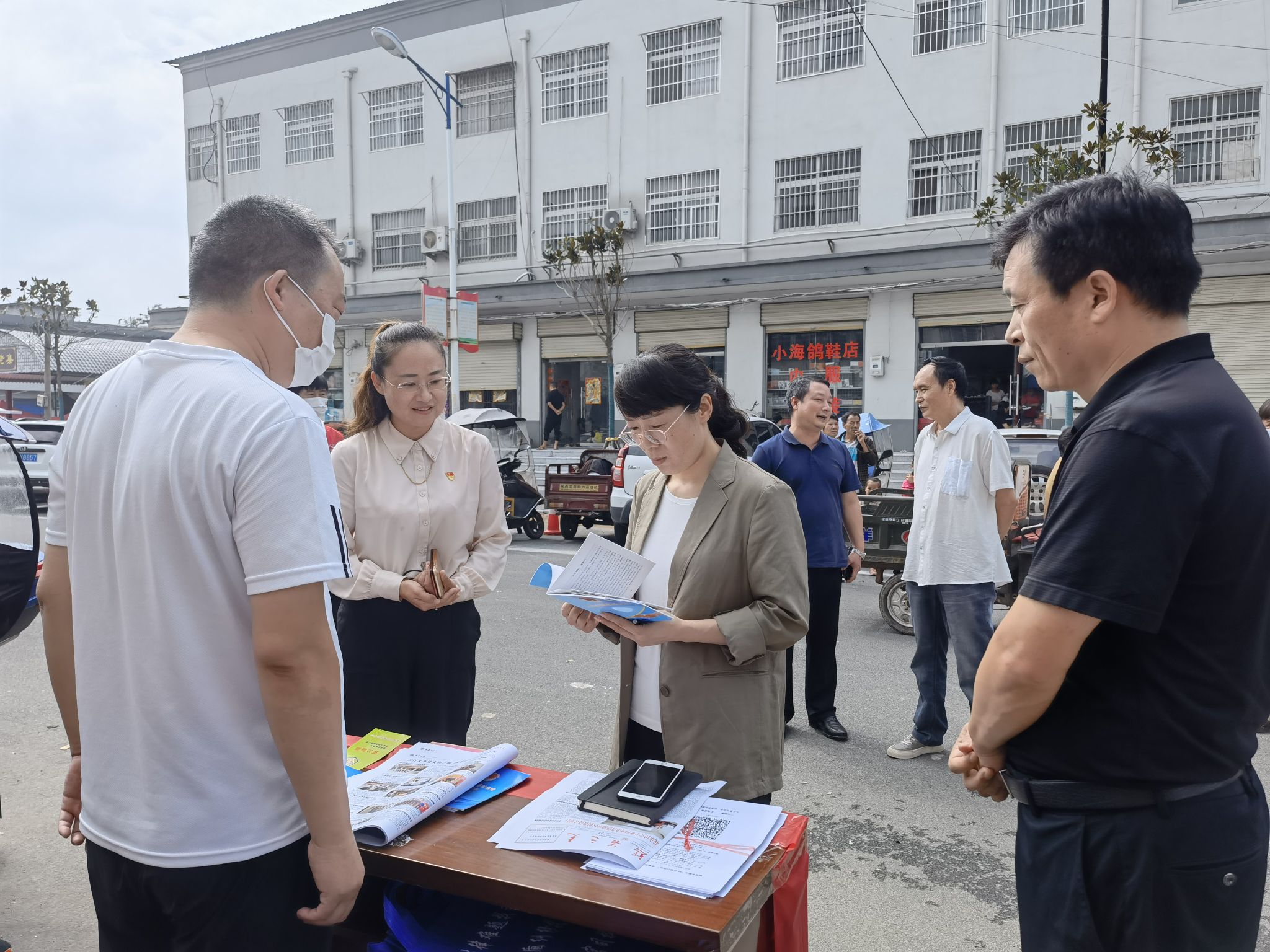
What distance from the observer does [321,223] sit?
5.82ft

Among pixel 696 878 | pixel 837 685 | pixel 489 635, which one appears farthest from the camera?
pixel 489 635

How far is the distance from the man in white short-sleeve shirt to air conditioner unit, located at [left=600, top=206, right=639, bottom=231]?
15895 mm

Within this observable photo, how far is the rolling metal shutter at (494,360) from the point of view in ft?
73.8

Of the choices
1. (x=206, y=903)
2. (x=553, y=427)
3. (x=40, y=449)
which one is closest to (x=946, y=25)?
(x=553, y=427)

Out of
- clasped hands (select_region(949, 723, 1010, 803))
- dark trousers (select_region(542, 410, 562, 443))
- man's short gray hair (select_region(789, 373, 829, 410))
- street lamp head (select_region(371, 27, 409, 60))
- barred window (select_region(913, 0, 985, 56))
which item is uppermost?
barred window (select_region(913, 0, 985, 56))

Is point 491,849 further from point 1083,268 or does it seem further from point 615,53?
point 615,53

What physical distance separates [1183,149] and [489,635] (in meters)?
14.5

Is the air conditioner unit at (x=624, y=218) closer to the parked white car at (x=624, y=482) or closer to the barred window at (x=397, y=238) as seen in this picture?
the barred window at (x=397, y=238)

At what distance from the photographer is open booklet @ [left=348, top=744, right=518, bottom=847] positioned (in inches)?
73.1

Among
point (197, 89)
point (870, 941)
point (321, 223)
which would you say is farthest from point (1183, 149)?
point (197, 89)

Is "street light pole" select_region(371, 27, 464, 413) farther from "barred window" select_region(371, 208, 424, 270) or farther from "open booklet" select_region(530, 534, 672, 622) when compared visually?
"open booklet" select_region(530, 534, 672, 622)

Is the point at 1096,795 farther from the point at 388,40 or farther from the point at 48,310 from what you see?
the point at 48,310

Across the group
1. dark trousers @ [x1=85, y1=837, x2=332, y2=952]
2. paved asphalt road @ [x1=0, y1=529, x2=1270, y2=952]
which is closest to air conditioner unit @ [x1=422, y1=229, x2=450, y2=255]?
paved asphalt road @ [x1=0, y1=529, x2=1270, y2=952]

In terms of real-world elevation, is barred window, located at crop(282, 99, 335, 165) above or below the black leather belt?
above
